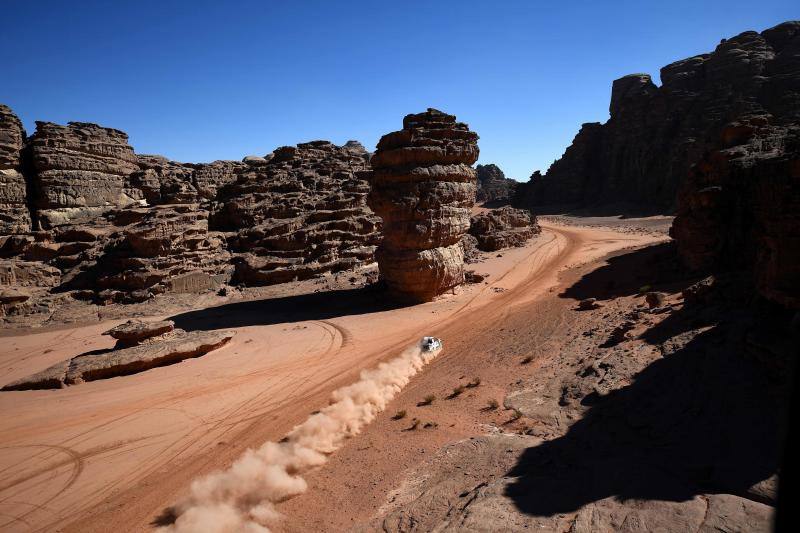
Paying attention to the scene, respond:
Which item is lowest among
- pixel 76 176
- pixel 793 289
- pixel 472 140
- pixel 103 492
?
pixel 103 492

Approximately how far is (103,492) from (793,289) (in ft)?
39.1

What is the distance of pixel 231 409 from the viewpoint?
10094 millimetres

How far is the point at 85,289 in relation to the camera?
20.9m

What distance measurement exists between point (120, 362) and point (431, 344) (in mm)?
9429

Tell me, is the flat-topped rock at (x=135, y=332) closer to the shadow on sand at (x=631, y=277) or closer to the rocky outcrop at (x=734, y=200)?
the shadow on sand at (x=631, y=277)

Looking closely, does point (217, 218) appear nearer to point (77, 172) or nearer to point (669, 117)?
point (77, 172)

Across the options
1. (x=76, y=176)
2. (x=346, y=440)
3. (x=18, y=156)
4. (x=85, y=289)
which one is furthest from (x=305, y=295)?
(x=18, y=156)

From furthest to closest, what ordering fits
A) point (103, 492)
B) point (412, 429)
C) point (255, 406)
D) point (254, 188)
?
point (254, 188), point (255, 406), point (412, 429), point (103, 492)

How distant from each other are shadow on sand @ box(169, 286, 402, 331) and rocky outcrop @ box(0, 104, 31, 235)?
563 inches

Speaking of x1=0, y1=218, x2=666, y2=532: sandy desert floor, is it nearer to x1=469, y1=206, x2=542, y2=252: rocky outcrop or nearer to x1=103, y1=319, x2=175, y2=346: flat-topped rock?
x1=103, y1=319, x2=175, y2=346: flat-topped rock

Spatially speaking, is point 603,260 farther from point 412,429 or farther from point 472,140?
point 412,429

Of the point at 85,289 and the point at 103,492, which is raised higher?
the point at 85,289

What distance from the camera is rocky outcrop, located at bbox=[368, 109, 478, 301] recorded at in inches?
715

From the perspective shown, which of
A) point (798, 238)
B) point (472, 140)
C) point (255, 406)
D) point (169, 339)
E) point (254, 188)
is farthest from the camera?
point (254, 188)
